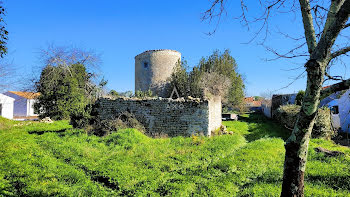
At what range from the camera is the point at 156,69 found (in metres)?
26.0

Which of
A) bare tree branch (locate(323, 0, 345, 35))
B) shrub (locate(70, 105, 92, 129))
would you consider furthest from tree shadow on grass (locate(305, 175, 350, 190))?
shrub (locate(70, 105, 92, 129))

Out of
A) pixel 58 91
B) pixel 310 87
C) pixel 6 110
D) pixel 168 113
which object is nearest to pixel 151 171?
pixel 310 87

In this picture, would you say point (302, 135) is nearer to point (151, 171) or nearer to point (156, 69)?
point (151, 171)

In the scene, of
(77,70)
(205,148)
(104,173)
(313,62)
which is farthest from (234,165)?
(77,70)

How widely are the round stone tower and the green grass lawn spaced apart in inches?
642

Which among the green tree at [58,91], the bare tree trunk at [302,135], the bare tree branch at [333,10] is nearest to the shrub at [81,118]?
the green tree at [58,91]

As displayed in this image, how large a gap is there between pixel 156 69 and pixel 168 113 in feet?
42.4

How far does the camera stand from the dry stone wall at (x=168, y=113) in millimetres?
13625

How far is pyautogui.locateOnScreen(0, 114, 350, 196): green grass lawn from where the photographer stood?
552cm

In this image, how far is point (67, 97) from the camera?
22.4 meters

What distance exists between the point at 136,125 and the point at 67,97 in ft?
40.1

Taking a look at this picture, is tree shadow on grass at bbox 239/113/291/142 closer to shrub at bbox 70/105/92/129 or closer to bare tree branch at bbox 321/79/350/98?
shrub at bbox 70/105/92/129

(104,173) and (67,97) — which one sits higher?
(67,97)

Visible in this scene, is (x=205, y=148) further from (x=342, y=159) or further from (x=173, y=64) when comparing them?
(x=173, y=64)
